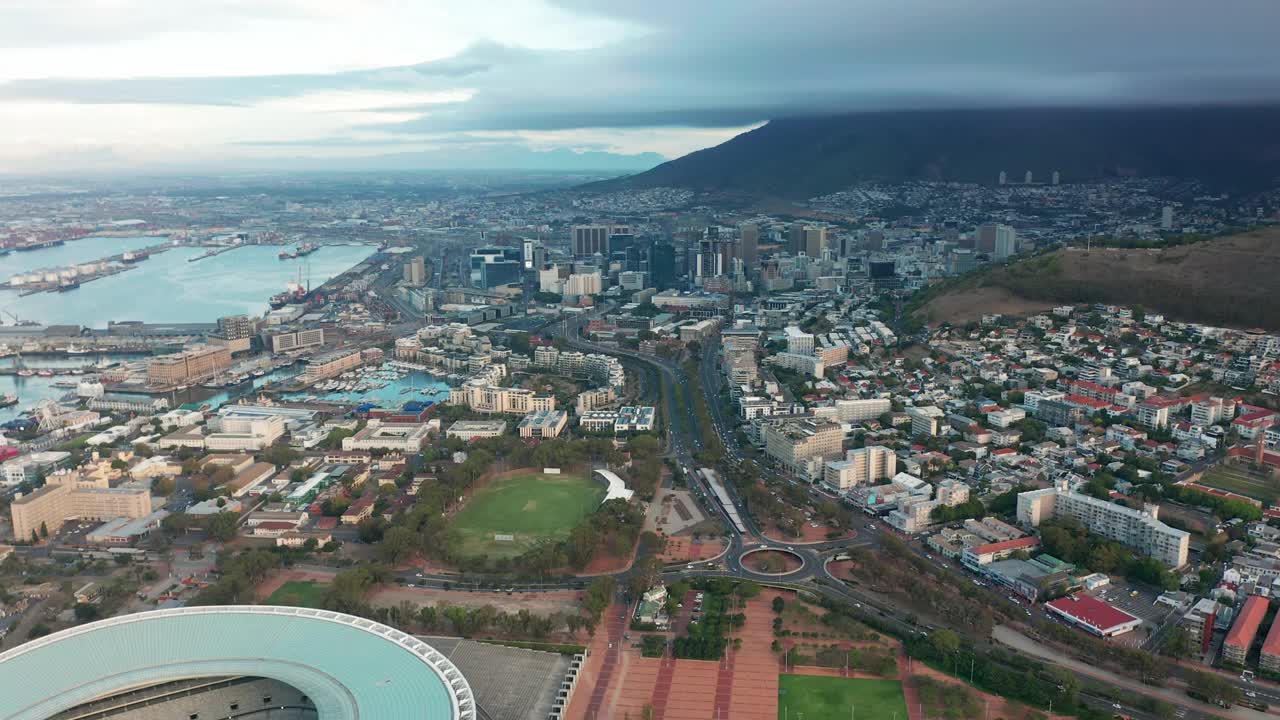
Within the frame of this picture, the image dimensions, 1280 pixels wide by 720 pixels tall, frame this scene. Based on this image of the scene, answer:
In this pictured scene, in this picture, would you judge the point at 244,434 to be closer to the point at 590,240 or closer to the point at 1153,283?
the point at 1153,283

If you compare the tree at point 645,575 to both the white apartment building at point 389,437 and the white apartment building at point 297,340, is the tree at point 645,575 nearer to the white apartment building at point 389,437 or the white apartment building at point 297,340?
the white apartment building at point 389,437

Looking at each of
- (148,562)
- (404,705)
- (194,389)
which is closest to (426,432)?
(148,562)

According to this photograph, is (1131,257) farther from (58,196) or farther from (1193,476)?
(58,196)

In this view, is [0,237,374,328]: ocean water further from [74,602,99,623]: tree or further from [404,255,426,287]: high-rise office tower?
[74,602,99,623]: tree

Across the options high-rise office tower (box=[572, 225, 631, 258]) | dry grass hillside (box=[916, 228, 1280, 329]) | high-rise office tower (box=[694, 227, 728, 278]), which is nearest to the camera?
dry grass hillside (box=[916, 228, 1280, 329])

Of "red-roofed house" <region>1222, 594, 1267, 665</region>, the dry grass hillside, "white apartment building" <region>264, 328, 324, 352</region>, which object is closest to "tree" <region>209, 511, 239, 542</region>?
"red-roofed house" <region>1222, 594, 1267, 665</region>

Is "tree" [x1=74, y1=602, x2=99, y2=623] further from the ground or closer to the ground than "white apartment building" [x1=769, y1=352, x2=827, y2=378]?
closer to the ground
